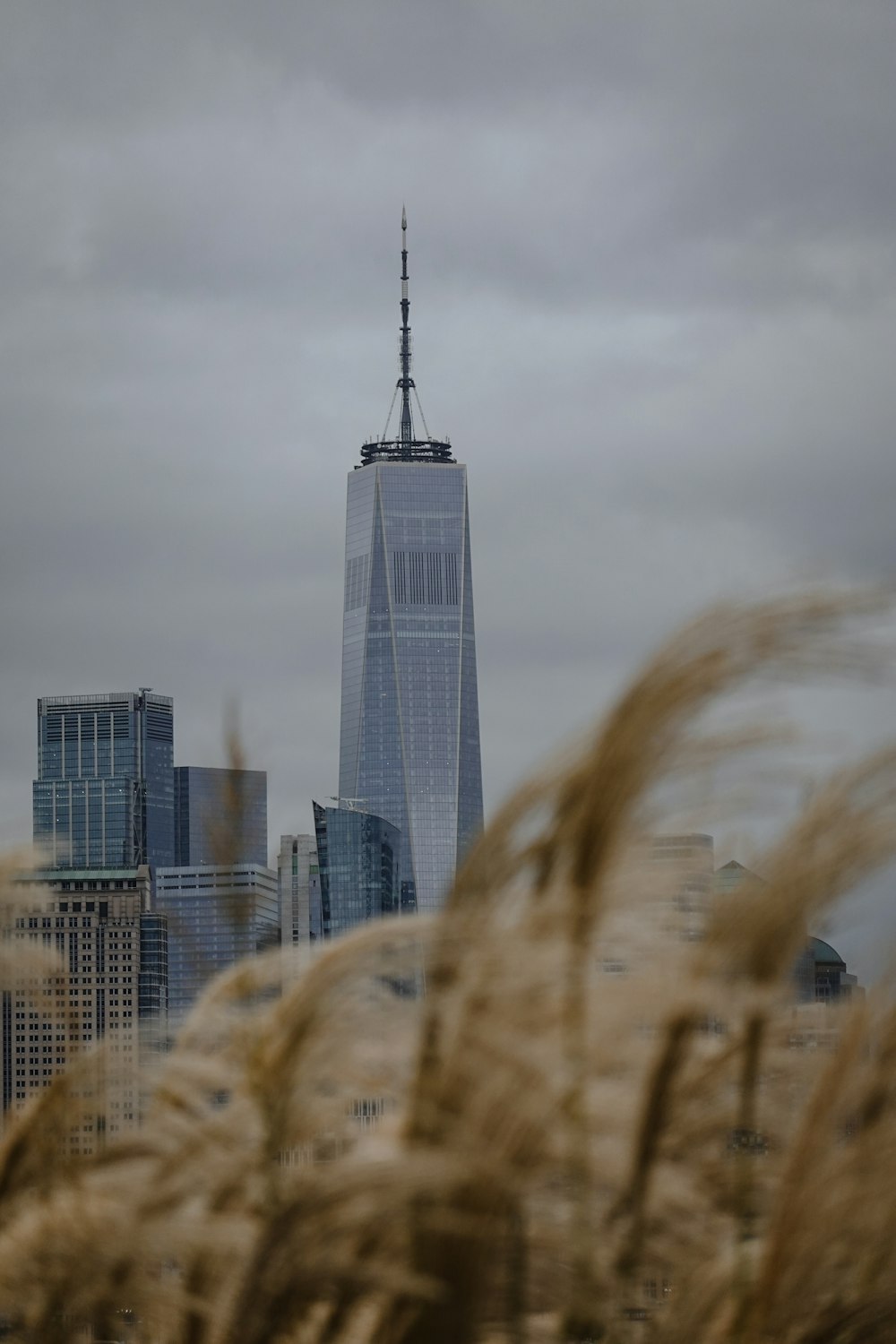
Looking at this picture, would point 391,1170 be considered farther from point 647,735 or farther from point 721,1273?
point 721,1273

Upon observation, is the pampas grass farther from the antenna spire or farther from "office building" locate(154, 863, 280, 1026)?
the antenna spire

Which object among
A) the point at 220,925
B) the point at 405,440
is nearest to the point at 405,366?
the point at 405,440

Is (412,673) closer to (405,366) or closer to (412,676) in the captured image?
(412,676)

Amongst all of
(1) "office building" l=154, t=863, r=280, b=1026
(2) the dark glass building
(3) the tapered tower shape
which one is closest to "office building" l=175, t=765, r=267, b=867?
(1) "office building" l=154, t=863, r=280, b=1026

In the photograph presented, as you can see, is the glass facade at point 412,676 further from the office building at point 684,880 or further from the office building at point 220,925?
the office building at point 684,880

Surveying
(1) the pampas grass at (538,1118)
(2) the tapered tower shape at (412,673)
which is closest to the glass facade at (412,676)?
(2) the tapered tower shape at (412,673)

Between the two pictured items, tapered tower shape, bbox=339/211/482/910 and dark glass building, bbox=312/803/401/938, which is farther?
tapered tower shape, bbox=339/211/482/910

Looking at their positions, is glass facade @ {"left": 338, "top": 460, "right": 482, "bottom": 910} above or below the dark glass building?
above
